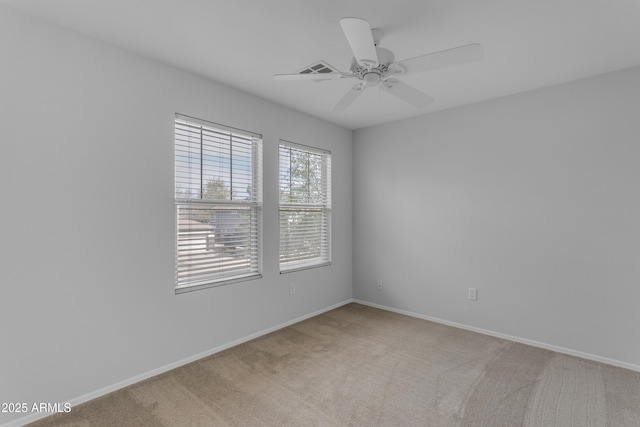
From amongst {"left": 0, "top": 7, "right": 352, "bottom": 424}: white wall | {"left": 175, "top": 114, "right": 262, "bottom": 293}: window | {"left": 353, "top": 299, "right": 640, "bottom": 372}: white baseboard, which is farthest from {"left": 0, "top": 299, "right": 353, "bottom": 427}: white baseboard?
{"left": 353, "top": 299, "right": 640, "bottom": 372}: white baseboard

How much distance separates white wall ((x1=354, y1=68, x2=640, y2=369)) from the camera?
2.71 meters

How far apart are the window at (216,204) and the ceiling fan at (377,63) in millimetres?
1205

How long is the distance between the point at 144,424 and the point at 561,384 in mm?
2997

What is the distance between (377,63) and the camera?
6.12ft

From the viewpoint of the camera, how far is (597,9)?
1.89 metres

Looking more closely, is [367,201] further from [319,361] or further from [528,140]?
[319,361]

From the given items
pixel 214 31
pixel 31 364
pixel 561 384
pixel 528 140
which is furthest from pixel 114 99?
pixel 561 384

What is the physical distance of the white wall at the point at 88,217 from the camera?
6.34ft

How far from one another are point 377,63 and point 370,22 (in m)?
0.37

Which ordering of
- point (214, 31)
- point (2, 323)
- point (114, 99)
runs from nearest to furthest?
point (2, 323) < point (214, 31) < point (114, 99)

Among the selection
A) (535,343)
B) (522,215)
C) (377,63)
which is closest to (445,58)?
(377,63)

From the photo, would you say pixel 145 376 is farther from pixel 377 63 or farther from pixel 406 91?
pixel 406 91

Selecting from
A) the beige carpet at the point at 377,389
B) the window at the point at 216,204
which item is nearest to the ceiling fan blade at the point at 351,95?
the window at the point at 216,204

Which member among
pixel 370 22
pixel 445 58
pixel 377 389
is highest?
pixel 370 22
